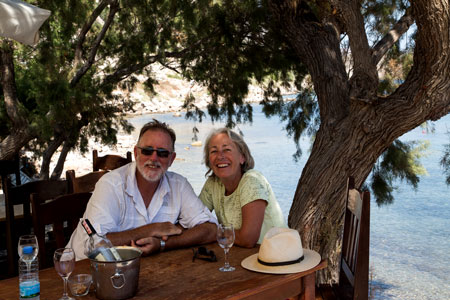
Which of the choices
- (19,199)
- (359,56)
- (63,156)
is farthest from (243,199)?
(63,156)

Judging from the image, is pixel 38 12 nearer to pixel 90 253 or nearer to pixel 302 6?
pixel 302 6

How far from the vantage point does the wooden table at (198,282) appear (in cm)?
159

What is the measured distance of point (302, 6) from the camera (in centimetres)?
444

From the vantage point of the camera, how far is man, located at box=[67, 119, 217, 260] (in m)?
2.13

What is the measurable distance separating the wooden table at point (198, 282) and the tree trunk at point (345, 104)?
6.65 feet

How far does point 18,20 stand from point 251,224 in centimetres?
238

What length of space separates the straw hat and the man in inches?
16.5

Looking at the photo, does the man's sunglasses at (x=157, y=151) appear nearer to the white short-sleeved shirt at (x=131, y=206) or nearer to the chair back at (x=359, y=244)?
the white short-sleeved shirt at (x=131, y=206)

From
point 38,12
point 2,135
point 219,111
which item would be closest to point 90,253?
point 38,12

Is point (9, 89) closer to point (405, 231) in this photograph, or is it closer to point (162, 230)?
point (162, 230)

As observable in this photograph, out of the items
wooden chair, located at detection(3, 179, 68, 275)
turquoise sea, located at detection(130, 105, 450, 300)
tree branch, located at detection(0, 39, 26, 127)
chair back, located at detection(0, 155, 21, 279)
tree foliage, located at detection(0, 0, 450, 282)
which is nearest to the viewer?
wooden chair, located at detection(3, 179, 68, 275)

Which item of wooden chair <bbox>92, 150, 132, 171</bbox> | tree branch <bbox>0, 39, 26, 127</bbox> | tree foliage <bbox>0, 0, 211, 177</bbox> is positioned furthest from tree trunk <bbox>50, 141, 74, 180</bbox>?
wooden chair <bbox>92, 150, 132, 171</bbox>

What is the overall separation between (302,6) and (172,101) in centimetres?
2933

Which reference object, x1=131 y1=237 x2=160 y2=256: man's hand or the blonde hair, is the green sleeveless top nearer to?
the blonde hair
